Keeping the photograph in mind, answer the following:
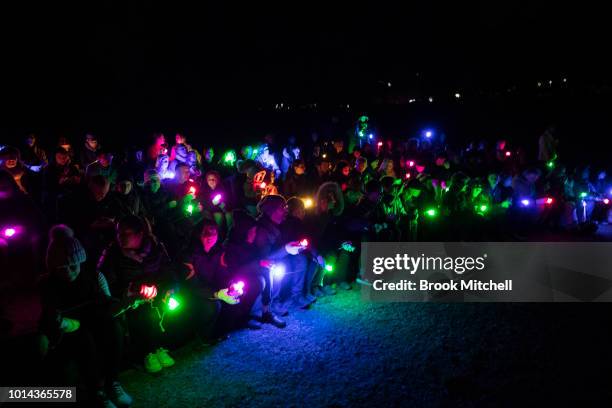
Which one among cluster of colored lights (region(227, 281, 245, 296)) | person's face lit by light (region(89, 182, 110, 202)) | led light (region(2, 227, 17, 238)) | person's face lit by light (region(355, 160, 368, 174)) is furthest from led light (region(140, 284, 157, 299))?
person's face lit by light (region(355, 160, 368, 174))

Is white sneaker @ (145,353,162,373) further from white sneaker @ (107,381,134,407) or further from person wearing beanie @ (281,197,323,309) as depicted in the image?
person wearing beanie @ (281,197,323,309)

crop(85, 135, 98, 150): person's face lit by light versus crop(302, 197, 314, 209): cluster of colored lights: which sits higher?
crop(85, 135, 98, 150): person's face lit by light

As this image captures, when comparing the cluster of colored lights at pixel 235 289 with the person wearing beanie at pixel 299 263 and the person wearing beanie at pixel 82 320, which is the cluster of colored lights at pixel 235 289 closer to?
the person wearing beanie at pixel 299 263

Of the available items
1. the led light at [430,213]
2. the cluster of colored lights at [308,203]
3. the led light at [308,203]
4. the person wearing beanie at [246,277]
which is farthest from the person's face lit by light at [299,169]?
the person wearing beanie at [246,277]

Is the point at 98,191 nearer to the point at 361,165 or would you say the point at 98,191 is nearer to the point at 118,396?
the point at 118,396

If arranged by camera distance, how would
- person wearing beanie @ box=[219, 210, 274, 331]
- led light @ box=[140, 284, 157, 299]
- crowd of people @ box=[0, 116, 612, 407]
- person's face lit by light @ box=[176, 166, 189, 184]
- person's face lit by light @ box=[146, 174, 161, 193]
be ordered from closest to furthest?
crowd of people @ box=[0, 116, 612, 407]
led light @ box=[140, 284, 157, 299]
person wearing beanie @ box=[219, 210, 274, 331]
person's face lit by light @ box=[146, 174, 161, 193]
person's face lit by light @ box=[176, 166, 189, 184]

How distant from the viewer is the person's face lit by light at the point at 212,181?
7246 mm

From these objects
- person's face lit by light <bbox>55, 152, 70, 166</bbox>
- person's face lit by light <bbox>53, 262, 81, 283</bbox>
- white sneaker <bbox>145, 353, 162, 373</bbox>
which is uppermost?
person's face lit by light <bbox>55, 152, 70, 166</bbox>

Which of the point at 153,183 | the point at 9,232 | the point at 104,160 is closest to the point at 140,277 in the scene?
A: the point at 9,232

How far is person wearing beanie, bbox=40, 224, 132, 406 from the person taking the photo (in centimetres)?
321

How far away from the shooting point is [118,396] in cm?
348

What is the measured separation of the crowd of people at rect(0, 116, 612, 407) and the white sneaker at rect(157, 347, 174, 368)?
0.06 ft

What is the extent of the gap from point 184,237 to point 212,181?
177 cm

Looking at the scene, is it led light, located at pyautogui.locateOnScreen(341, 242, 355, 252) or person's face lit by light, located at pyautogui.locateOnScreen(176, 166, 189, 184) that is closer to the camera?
led light, located at pyautogui.locateOnScreen(341, 242, 355, 252)
